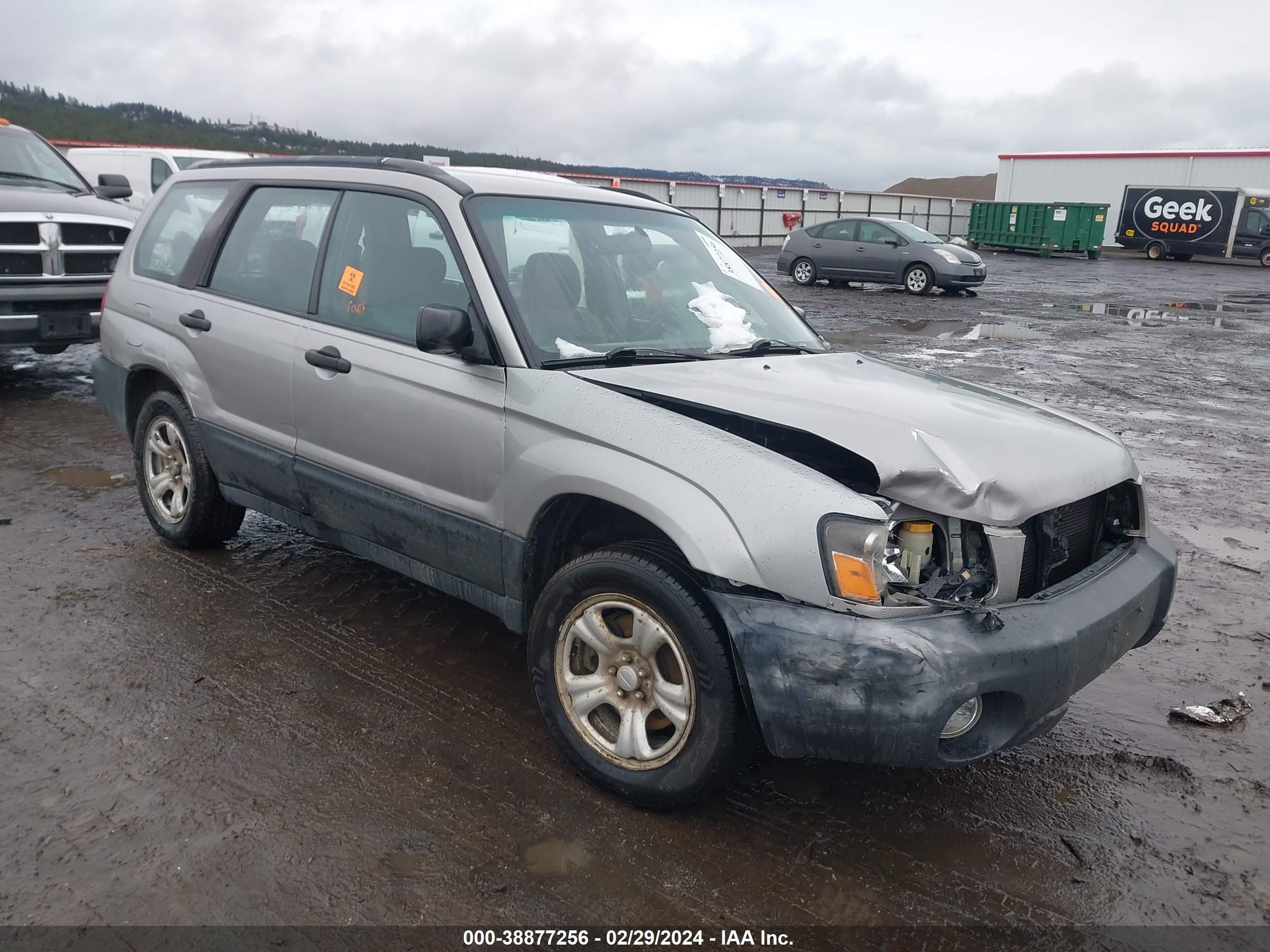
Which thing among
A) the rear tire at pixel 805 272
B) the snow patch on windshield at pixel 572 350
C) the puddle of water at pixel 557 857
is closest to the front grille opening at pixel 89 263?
the snow patch on windshield at pixel 572 350

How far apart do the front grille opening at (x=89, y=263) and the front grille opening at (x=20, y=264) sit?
0.62 feet

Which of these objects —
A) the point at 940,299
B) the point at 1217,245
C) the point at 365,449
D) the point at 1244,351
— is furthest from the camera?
the point at 1217,245

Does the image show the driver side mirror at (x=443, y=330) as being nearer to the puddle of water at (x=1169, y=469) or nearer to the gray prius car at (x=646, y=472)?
the gray prius car at (x=646, y=472)

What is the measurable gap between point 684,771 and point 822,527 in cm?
84

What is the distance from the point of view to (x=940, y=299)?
20672 millimetres

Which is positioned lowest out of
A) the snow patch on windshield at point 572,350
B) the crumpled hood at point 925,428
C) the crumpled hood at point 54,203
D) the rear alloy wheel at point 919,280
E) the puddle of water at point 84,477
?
the puddle of water at point 84,477

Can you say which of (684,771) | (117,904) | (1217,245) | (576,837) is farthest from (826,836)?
(1217,245)

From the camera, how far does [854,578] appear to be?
2.62m

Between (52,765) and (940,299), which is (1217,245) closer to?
(940,299)

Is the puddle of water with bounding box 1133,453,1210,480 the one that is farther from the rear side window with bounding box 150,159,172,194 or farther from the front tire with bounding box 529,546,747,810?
the rear side window with bounding box 150,159,172,194

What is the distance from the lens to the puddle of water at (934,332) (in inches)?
554

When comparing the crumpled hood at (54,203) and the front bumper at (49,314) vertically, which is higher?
the crumpled hood at (54,203)

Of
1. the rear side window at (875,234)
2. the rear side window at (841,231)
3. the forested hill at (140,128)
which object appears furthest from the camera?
the forested hill at (140,128)

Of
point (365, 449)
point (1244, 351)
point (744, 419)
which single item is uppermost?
point (744, 419)
